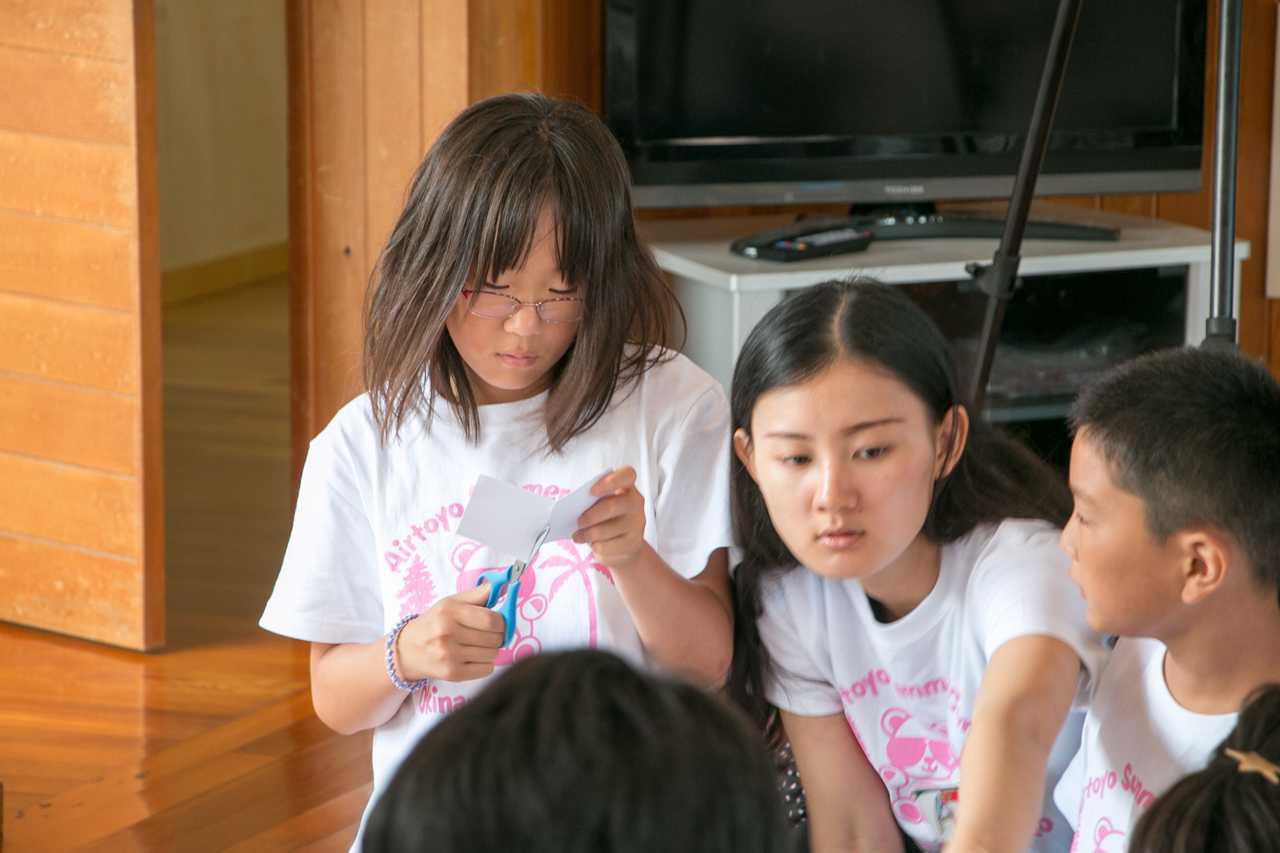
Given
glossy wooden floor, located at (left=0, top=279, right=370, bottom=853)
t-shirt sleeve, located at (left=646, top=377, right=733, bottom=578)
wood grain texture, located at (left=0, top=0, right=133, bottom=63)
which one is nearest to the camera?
t-shirt sleeve, located at (left=646, top=377, right=733, bottom=578)

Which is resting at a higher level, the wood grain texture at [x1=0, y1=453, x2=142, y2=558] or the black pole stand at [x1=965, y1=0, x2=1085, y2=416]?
the black pole stand at [x1=965, y1=0, x2=1085, y2=416]

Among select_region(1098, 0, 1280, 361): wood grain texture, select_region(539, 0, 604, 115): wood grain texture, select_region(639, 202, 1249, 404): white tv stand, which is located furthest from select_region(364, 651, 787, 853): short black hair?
select_region(1098, 0, 1280, 361): wood grain texture

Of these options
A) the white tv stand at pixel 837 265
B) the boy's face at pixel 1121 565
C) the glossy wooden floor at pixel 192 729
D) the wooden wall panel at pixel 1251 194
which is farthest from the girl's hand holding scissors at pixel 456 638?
the wooden wall panel at pixel 1251 194

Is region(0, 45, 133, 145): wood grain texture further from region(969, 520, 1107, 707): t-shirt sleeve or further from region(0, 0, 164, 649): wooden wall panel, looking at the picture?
region(969, 520, 1107, 707): t-shirt sleeve

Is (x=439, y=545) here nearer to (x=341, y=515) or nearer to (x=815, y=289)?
(x=341, y=515)

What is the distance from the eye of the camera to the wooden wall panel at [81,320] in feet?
7.95

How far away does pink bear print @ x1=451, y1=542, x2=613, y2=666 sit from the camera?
1.29m

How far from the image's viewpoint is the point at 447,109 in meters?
2.49

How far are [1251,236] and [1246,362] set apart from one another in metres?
2.42

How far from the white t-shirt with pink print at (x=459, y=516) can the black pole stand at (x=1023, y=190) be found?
0.27m

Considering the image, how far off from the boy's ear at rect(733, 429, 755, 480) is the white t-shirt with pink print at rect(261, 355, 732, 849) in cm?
5

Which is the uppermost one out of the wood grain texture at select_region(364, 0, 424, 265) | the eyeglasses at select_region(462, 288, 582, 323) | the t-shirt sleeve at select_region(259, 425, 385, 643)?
the wood grain texture at select_region(364, 0, 424, 265)

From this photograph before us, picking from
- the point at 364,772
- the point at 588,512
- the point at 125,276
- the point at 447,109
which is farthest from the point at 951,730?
the point at 125,276

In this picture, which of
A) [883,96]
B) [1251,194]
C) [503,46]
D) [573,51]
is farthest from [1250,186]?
[503,46]
